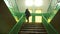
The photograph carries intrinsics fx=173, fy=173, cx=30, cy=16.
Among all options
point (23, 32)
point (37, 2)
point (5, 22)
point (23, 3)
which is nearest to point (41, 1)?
point (37, 2)

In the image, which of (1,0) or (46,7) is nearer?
(1,0)

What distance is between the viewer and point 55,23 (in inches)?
588

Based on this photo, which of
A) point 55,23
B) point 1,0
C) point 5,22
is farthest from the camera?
point 55,23

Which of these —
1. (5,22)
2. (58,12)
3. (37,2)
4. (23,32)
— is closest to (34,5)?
(37,2)

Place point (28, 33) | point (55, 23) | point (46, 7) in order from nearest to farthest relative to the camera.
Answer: point (28, 33) → point (55, 23) → point (46, 7)

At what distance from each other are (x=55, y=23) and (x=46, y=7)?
8.32 metres

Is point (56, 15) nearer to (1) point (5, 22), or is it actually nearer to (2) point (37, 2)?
(1) point (5, 22)

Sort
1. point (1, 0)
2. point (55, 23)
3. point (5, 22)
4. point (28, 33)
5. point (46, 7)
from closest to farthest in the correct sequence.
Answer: point (28, 33)
point (1, 0)
point (5, 22)
point (55, 23)
point (46, 7)

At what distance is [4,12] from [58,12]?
195 inches

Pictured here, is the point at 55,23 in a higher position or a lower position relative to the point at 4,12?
lower

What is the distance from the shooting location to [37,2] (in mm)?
23453

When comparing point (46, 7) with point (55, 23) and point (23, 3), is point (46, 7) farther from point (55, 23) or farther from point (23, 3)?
point (55, 23)

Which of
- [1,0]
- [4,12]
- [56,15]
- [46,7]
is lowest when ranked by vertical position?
[46,7]

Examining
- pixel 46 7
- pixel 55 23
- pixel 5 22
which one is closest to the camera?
pixel 5 22
